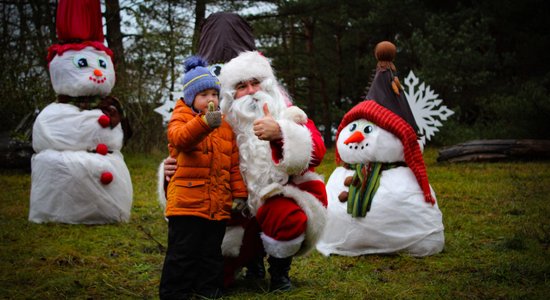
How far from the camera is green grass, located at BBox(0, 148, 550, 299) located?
3.75 metres

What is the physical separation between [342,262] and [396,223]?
1.76 ft

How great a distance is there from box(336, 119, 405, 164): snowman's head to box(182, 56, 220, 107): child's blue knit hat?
5.82ft

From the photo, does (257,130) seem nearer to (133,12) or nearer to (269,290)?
(269,290)

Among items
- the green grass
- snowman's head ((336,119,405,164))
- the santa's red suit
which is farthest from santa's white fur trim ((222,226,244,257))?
snowman's head ((336,119,405,164))

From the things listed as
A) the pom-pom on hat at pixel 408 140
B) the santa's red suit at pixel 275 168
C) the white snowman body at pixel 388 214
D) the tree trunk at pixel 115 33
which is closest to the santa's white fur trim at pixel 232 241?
the santa's red suit at pixel 275 168

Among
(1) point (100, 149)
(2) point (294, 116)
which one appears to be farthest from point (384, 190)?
(1) point (100, 149)

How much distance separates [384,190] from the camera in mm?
4797

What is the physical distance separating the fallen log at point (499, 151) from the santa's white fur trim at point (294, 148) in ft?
25.3

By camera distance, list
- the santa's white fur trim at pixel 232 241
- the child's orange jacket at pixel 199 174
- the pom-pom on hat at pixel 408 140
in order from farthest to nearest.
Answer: the pom-pom on hat at pixel 408 140 → the santa's white fur trim at pixel 232 241 → the child's orange jacket at pixel 199 174

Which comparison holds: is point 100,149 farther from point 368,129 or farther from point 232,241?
point 232,241

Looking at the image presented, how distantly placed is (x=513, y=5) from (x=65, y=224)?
1052 centimetres

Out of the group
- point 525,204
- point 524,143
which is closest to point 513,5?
point 524,143

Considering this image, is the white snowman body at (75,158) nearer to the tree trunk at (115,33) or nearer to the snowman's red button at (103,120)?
the snowman's red button at (103,120)

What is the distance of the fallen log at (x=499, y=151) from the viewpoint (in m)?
10.4
